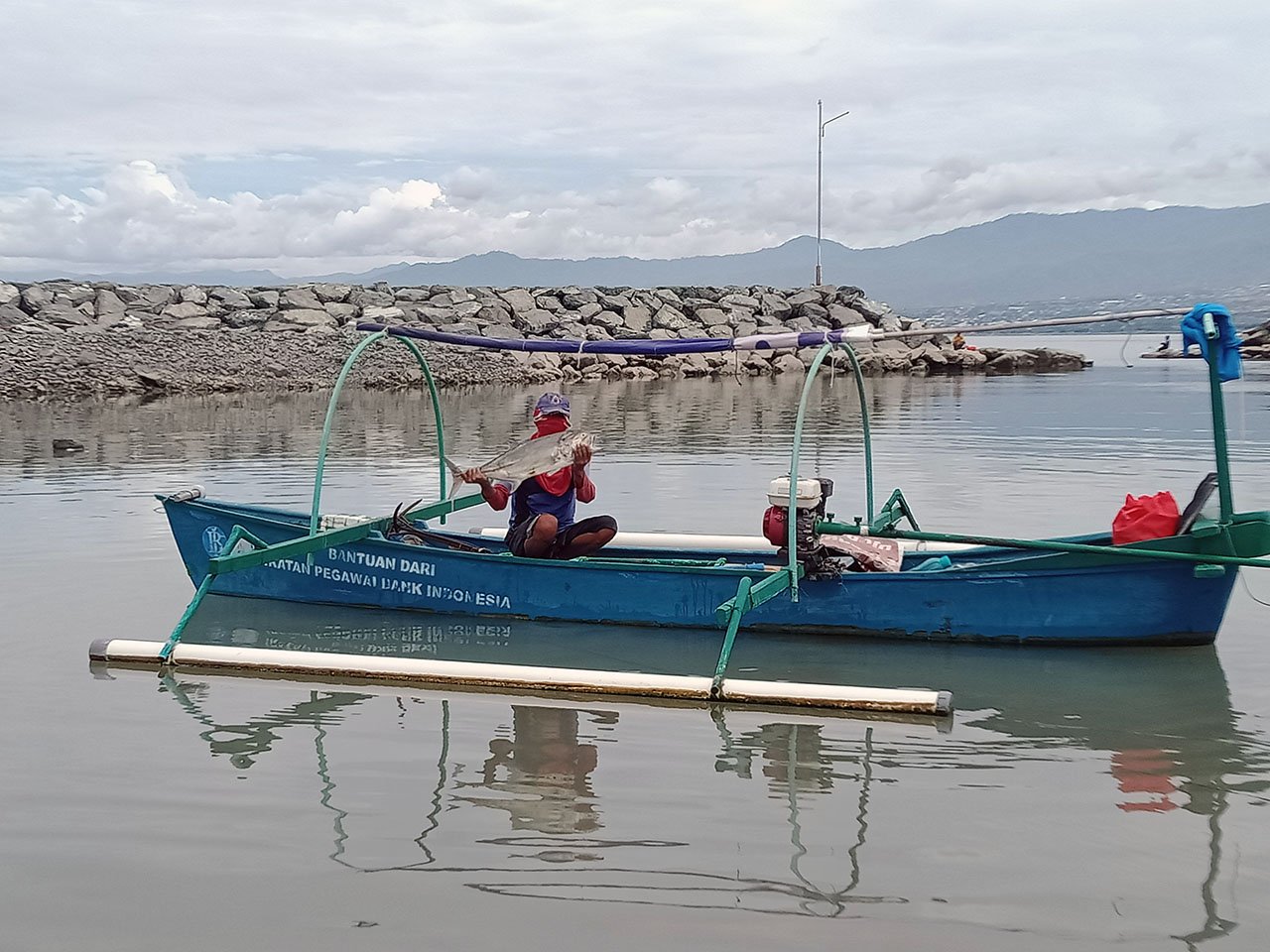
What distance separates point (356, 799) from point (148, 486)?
12.6 metres

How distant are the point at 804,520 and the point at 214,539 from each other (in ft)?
16.5

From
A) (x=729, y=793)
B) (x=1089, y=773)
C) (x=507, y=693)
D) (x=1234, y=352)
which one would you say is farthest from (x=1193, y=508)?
(x=507, y=693)

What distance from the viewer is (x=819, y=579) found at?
30.7 feet

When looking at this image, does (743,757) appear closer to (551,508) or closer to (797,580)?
(797,580)

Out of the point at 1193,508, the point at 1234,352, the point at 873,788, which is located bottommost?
the point at 873,788

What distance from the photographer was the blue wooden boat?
28.0 feet

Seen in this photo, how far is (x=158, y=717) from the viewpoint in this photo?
26.4 feet

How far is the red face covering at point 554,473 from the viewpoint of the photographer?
31.7ft

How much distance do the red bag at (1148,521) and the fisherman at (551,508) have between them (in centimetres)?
359

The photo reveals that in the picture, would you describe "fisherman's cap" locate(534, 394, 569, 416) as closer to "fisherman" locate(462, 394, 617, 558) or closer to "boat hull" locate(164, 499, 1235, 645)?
"fisherman" locate(462, 394, 617, 558)

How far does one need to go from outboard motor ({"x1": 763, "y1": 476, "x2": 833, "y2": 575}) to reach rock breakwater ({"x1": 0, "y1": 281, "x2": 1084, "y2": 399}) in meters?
25.8

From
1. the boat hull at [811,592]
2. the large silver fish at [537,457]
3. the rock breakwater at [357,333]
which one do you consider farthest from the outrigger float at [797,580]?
the rock breakwater at [357,333]

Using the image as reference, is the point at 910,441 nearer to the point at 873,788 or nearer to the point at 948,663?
the point at 948,663

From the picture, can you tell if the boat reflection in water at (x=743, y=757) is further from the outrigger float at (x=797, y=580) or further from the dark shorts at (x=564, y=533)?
the dark shorts at (x=564, y=533)
